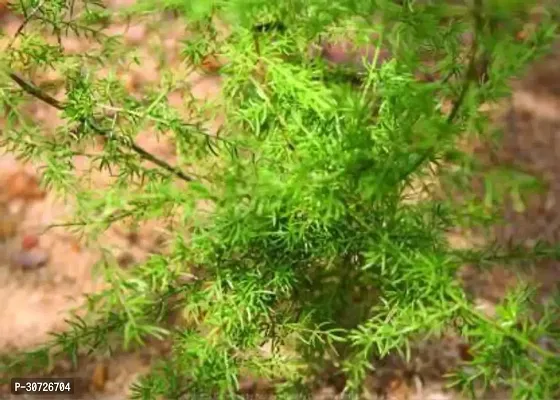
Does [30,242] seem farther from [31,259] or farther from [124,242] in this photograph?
[124,242]

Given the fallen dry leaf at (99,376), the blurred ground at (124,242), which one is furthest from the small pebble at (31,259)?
the fallen dry leaf at (99,376)

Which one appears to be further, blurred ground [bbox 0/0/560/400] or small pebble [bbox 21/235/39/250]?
small pebble [bbox 21/235/39/250]

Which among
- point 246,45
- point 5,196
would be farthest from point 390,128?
point 5,196

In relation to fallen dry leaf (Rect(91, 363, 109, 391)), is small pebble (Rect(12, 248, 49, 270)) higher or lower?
higher

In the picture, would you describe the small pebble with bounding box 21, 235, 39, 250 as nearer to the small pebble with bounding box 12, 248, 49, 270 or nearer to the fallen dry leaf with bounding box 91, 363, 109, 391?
the small pebble with bounding box 12, 248, 49, 270

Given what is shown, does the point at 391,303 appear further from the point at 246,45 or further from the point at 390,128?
the point at 246,45

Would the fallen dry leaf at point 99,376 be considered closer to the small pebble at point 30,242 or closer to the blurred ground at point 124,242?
the blurred ground at point 124,242

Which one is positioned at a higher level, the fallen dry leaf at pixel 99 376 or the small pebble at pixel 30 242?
the small pebble at pixel 30 242

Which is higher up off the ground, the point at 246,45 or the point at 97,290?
the point at 246,45

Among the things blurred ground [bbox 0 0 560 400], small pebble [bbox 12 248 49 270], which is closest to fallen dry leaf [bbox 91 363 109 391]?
blurred ground [bbox 0 0 560 400]
